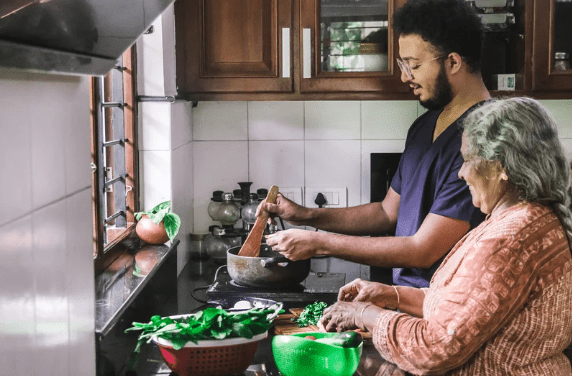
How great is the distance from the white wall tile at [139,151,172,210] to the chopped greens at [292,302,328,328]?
0.85 meters

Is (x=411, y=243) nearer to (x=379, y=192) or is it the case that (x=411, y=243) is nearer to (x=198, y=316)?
(x=198, y=316)

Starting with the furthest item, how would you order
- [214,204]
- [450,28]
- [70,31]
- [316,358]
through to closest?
1. [214,204]
2. [450,28]
3. [316,358]
4. [70,31]

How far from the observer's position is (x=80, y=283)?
1306mm

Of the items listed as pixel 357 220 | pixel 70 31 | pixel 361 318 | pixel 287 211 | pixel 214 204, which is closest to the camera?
pixel 70 31

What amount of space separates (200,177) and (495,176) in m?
1.88

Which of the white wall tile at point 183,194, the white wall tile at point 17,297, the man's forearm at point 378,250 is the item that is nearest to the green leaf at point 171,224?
the white wall tile at point 183,194

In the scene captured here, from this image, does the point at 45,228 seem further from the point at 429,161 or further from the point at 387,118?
the point at 387,118

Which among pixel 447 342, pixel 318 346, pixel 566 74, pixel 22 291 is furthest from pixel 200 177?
pixel 22 291

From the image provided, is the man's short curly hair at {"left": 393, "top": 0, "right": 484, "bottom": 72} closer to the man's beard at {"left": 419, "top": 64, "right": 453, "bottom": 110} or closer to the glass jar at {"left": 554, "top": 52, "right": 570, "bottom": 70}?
the man's beard at {"left": 419, "top": 64, "right": 453, "bottom": 110}

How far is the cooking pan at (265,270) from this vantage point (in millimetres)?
2205

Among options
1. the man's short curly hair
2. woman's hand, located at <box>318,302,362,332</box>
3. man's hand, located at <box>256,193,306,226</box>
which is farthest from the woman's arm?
man's hand, located at <box>256,193,306,226</box>

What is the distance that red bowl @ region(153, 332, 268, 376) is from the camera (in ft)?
5.13

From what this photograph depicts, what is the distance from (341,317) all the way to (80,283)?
2.19ft

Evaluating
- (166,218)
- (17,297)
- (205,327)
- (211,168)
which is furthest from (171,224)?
(17,297)
